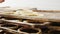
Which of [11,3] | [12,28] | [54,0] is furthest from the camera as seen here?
[11,3]

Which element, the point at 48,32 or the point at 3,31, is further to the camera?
the point at 3,31

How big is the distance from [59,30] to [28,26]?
0.89 ft

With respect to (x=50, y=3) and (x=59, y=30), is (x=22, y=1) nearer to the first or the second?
(x=50, y=3)

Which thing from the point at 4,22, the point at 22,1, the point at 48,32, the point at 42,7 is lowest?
the point at 48,32

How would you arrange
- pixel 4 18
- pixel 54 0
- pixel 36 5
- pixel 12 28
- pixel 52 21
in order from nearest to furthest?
pixel 52 21 < pixel 12 28 < pixel 4 18 < pixel 54 0 < pixel 36 5

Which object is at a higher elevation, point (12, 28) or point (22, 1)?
point (22, 1)

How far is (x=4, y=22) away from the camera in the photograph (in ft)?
4.35

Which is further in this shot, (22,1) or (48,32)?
(22,1)

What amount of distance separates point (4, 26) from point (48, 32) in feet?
1.52

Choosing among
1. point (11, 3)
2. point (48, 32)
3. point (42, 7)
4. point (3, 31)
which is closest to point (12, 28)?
point (3, 31)

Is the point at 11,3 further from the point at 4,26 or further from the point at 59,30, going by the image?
the point at 59,30

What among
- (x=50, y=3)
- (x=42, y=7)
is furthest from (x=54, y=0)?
(x=42, y=7)

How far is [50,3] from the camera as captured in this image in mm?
1831

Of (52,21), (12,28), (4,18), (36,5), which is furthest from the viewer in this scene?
(36,5)
